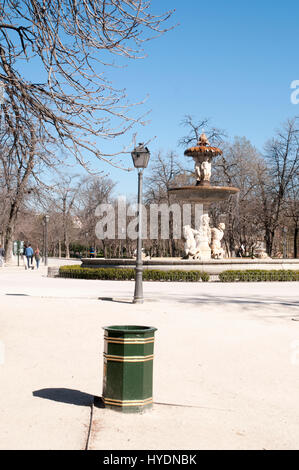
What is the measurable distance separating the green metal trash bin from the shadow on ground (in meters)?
0.39

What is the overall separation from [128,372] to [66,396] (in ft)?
3.28

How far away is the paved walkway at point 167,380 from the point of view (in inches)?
198

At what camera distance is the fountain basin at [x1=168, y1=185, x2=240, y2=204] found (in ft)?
98.1

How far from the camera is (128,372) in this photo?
577 centimetres

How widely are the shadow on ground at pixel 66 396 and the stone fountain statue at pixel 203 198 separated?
2357 centimetres

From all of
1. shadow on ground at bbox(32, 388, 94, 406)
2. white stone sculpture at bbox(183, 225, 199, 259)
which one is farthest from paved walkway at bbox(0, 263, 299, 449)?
white stone sculpture at bbox(183, 225, 199, 259)

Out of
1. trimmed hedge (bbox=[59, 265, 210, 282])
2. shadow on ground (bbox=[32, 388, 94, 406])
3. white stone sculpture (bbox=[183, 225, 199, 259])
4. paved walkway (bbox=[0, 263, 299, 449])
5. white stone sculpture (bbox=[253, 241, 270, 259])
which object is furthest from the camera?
white stone sculpture (bbox=[253, 241, 270, 259])

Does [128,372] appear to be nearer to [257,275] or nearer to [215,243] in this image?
[257,275]

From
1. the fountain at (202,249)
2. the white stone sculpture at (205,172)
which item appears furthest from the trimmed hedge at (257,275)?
the white stone sculpture at (205,172)

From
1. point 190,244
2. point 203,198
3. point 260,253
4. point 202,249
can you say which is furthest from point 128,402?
point 260,253

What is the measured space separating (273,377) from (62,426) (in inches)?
131

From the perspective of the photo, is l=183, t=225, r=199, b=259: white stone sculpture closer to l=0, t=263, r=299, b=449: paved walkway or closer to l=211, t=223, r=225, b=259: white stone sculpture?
l=211, t=223, r=225, b=259: white stone sculpture

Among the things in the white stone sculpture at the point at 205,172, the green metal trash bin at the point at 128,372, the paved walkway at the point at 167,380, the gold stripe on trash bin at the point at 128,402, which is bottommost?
the paved walkway at the point at 167,380

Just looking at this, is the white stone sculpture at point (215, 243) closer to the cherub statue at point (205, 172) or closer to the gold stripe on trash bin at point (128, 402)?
the cherub statue at point (205, 172)
